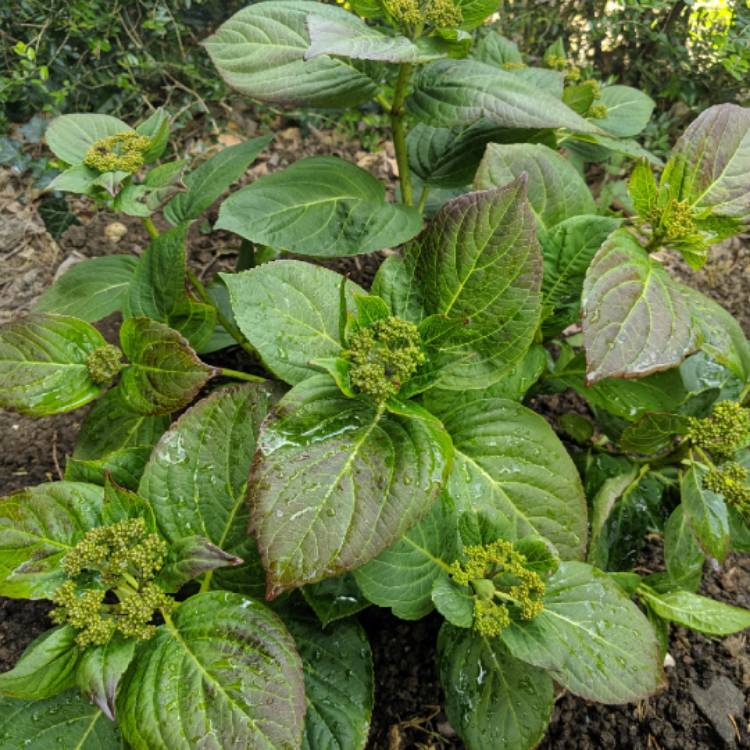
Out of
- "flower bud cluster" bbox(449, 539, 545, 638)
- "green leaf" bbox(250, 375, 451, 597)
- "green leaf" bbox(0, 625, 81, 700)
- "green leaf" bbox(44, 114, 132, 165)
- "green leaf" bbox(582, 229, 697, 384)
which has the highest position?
"green leaf" bbox(582, 229, 697, 384)

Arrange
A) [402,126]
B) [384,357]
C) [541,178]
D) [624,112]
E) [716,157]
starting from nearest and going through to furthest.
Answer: [384,357] < [716,157] < [541,178] < [402,126] < [624,112]

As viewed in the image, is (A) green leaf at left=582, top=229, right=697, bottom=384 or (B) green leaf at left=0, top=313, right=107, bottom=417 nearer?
(A) green leaf at left=582, top=229, right=697, bottom=384

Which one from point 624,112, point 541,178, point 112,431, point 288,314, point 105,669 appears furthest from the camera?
point 624,112

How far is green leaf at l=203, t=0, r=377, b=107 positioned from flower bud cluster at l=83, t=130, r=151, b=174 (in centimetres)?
27

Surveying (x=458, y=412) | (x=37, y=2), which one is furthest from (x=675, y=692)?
(x=37, y=2)

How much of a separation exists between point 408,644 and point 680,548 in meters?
0.73

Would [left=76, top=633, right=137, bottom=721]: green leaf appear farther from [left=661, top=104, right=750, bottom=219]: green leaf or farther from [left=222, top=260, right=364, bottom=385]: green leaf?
[left=661, top=104, right=750, bottom=219]: green leaf

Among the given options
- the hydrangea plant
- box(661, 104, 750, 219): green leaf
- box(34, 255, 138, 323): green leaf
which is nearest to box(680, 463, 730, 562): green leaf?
the hydrangea plant

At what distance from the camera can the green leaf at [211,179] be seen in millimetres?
1807

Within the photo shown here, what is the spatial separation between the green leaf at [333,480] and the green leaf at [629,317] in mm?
345

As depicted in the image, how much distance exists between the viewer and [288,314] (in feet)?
4.31

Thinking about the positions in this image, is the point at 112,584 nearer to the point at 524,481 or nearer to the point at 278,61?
the point at 524,481

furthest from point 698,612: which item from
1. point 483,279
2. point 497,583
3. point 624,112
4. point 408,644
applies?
point 624,112

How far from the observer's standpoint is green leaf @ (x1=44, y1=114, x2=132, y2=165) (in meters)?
1.64
